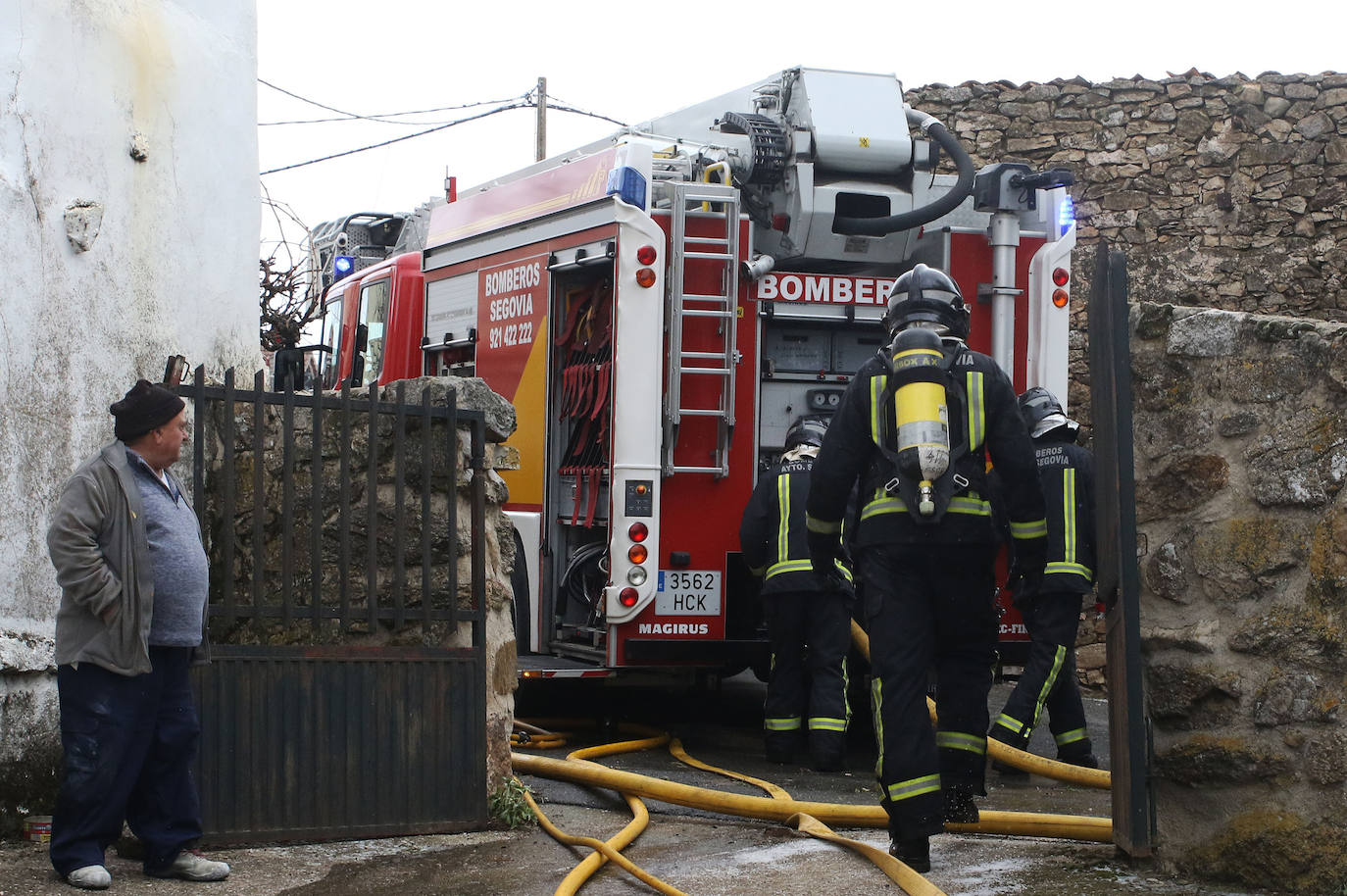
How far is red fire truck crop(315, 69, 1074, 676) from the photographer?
25.7 ft

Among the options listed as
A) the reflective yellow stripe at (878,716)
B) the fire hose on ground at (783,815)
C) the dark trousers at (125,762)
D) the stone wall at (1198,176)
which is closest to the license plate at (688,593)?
the fire hose on ground at (783,815)

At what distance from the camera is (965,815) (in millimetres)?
5535

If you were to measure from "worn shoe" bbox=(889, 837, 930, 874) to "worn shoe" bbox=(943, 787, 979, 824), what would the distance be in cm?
56

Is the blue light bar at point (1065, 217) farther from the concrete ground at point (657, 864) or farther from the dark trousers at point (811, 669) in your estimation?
the concrete ground at point (657, 864)

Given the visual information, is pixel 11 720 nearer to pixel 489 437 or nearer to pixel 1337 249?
pixel 489 437

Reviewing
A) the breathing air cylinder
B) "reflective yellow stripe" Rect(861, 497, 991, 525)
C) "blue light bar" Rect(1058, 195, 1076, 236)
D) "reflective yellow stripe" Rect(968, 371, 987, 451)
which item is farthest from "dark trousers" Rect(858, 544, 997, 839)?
"blue light bar" Rect(1058, 195, 1076, 236)

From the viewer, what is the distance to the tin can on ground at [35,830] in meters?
5.18

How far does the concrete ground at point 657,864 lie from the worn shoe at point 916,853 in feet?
0.16

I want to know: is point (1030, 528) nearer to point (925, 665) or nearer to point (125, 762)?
point (925, 665)

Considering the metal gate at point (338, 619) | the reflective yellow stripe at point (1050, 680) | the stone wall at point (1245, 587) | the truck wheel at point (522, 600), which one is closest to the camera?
the stone wall at point (1245, 587)

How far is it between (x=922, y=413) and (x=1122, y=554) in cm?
82

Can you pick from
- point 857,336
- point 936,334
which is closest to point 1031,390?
point 857,336

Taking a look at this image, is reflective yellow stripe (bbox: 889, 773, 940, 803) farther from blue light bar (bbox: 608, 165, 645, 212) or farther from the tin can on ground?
blue light bar (bbox: 608, 165, 645, 212)

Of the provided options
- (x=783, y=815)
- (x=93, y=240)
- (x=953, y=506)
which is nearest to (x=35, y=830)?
(x=93, y=240)
